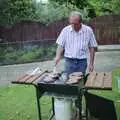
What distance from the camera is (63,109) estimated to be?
5.61m

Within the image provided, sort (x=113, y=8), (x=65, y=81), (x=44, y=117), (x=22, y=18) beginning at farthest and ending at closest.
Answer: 1. (x=113, y=8)
2. (x=22, y=18)
3. (x=44, y=117)
4. (x=65, y=81)

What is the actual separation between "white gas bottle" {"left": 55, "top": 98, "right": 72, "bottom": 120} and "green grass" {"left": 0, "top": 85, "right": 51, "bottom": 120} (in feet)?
3.47

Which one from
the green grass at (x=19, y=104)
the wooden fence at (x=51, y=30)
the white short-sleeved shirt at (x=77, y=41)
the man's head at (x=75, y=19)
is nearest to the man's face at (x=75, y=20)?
the man's head at (x=75, y=19)

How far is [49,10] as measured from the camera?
767 inches

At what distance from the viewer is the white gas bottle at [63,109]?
5.57 metres

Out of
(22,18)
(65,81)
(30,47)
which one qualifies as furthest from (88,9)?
(65,81)

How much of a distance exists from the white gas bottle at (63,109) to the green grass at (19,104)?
3.47ft

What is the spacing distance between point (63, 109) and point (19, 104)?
2281 mm

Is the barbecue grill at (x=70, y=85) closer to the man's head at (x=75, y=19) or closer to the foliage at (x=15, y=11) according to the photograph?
the man's head at (x=75, y=19)

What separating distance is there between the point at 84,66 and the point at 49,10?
13.5 m

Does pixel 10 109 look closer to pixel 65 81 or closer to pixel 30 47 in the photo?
pixel 65 81

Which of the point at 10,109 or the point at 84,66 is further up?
the point at 84,66

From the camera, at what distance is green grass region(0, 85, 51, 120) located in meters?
6.90

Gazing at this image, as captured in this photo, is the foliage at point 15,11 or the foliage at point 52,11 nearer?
the foliage at point 15,11
